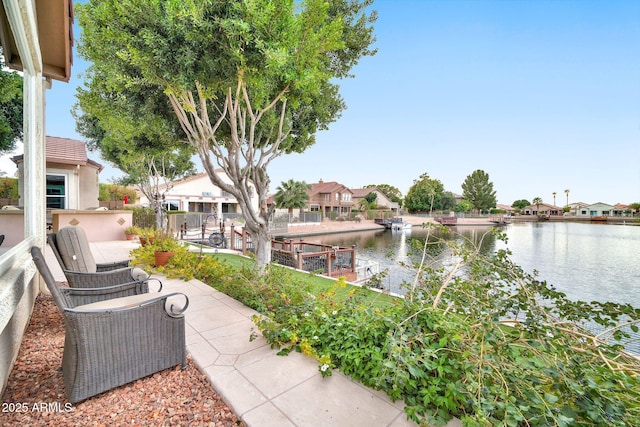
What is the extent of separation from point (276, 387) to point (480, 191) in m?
69.0

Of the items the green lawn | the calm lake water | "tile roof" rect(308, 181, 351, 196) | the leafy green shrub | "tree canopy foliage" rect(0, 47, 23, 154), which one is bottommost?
the calm lake water

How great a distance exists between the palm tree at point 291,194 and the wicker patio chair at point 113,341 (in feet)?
91.4

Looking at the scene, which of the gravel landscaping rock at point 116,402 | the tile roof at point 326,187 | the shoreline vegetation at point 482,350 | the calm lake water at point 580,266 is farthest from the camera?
the tile roof at point 326,187

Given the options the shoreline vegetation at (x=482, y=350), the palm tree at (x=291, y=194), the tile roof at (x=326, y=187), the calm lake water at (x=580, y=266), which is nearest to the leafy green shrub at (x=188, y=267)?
the shoreline vegetation at (x=482, y=350)

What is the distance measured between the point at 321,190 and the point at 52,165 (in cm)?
3589

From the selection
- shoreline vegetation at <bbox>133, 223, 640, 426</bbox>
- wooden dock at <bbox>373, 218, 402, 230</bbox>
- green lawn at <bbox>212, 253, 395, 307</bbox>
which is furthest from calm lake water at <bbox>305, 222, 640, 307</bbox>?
wooden dock at <bbox>373, 218, 402, 230</bbox>

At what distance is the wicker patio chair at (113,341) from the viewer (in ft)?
5.97

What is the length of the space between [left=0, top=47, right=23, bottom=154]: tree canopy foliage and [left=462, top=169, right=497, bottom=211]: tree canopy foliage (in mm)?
69231

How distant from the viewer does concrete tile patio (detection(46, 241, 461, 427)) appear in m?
1.76

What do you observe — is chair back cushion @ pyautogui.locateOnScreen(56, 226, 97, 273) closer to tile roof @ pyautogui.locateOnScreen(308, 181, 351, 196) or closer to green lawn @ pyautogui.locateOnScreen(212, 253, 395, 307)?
green lawn @ pyautogui.locateOnScreen(212, 253, 395, 307)

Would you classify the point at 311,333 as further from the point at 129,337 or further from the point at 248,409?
the point at 129,337

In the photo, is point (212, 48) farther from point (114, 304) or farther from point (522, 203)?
point (522, 203)

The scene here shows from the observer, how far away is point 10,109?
2.43m

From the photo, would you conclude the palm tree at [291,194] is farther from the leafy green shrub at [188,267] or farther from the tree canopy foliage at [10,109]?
the tree canopy foliage at [10,109]
